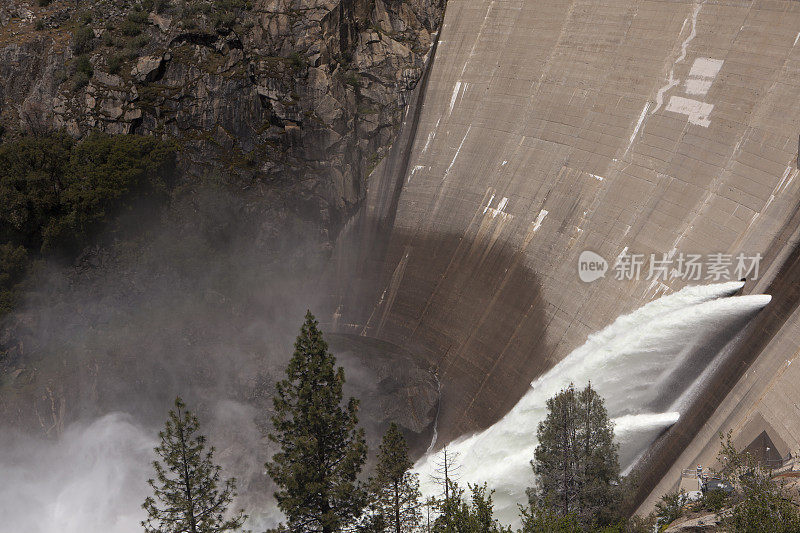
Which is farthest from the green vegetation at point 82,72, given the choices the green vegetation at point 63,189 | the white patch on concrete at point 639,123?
the white patch on concrete at point 639,123

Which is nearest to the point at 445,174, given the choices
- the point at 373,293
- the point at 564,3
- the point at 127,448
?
the point at 373,293

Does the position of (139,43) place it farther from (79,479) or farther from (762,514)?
(762,514)

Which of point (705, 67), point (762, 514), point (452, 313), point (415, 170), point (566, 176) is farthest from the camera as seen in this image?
point (415, 170)

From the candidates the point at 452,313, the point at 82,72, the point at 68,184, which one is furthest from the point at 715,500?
the point at 82,72

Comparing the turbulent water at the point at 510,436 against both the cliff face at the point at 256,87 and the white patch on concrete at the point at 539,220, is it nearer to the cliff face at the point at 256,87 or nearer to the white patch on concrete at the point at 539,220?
the white patch on concrete at the point at 539,220

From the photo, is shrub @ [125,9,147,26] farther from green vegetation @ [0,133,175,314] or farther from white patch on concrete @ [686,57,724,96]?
white patch on concrete @ [686,57,724,96]

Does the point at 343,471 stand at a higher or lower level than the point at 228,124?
lower

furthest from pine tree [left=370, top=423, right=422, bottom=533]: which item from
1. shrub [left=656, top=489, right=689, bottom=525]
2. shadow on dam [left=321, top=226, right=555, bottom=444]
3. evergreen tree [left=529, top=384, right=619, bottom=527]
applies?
shadow on dam [left=321, top=226, right=555, bottom=444]
